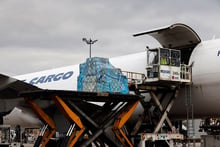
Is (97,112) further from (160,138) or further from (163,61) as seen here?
(163,61)

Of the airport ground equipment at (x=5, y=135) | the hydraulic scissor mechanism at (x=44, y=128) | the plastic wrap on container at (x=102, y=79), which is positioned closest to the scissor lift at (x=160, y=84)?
the plastic wrap on container at (x=102, y=79)

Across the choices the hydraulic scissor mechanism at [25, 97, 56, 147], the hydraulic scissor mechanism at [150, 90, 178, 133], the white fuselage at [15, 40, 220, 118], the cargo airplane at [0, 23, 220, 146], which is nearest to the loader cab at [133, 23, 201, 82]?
the cargo airplane at [0, 23, 220, 146]

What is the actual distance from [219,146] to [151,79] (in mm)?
5107

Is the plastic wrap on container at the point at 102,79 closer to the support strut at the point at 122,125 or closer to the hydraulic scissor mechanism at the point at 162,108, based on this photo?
the support strut at the point at 122,125

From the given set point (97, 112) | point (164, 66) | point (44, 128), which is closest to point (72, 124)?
point (44, 128)

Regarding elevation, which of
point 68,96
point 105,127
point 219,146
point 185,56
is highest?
point 185,56

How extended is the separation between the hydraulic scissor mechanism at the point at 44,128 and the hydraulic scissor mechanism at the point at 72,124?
1211mm

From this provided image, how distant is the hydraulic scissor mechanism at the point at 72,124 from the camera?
17797 mm

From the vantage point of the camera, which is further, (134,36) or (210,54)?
(134,36)

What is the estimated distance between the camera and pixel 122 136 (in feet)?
64.1

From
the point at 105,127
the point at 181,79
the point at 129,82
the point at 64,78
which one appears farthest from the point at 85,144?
the point at 64,78

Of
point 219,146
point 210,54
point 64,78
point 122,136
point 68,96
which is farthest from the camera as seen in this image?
point 64,78

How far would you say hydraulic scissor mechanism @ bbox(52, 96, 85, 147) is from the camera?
58.4ft

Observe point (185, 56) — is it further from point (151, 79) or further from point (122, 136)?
point (122, 136)
